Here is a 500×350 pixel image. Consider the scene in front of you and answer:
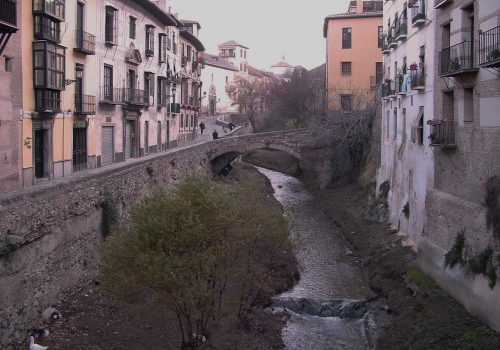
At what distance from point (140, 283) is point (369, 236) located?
15.8 m

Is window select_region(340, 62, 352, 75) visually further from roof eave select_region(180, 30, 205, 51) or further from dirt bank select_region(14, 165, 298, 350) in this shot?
dirt bank select_region(14, 165, 298, 350)

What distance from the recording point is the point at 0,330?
42.2 feet

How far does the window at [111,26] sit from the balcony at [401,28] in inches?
550

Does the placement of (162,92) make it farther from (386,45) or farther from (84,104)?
(386,45)

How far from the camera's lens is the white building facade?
20906 millimetres

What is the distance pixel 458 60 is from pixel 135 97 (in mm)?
21021

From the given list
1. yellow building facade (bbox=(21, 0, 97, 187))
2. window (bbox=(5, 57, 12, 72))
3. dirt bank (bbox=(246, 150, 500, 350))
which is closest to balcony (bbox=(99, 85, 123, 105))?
yellow building facade (bbox=(21, 0, 97, 187))

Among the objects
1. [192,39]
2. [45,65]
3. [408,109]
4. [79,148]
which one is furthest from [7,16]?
[192,39]

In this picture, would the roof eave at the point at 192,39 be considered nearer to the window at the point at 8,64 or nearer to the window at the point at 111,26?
the window at the point at 111,26

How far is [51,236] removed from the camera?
15.6m

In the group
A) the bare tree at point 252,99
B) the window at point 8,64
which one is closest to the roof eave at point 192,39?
the bare tree at point 252,99

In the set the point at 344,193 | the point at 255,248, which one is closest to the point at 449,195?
the point at 255,248

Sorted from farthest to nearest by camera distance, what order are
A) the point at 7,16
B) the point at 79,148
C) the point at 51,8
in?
1. the point at 79,148
2. the point at 51,8
3. the point at 7,16

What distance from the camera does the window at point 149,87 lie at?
36406 mm
